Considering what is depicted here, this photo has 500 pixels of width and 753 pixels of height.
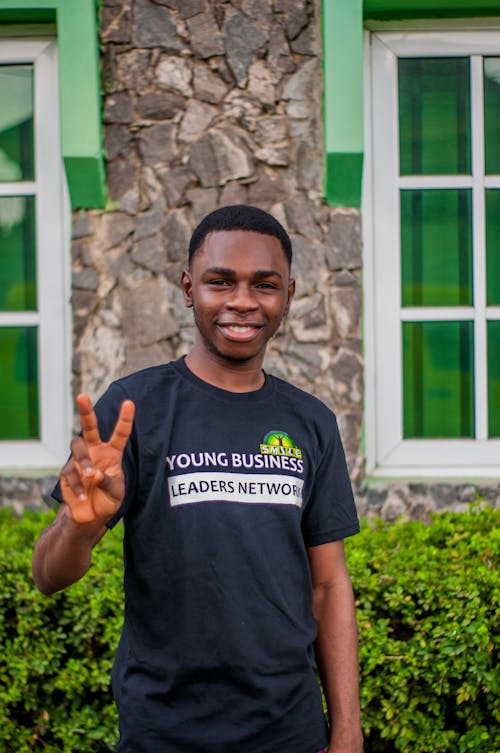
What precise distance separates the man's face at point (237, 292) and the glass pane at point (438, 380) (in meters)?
2.52

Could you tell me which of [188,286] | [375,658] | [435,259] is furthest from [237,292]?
[435,259]

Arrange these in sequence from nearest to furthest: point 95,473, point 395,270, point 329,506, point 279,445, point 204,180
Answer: point 95,473 → point 279,445 → point 329,506 → point 204,180 → point 395,270

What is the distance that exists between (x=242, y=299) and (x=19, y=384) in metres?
2.79

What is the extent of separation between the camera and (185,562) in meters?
1.59

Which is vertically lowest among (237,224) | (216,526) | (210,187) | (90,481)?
(216,526)

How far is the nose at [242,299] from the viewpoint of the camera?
172 centimetres

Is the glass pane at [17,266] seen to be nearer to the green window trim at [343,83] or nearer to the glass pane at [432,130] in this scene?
the green window trim at [343,83]

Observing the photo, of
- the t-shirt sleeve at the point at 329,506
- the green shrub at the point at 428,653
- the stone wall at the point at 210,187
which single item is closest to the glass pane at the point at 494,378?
the stone wall at the point at 210,187

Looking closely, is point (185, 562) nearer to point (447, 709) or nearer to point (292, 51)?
point (447, 709)

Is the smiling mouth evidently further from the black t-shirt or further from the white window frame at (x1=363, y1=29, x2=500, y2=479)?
the white window frame at (x1=363, y1=29, x2=500, y2=479)

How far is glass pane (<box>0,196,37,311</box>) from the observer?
424cm

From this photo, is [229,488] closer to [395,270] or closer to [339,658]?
[339,658]

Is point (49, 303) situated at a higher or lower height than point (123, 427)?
higher

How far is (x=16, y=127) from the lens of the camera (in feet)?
13.8
